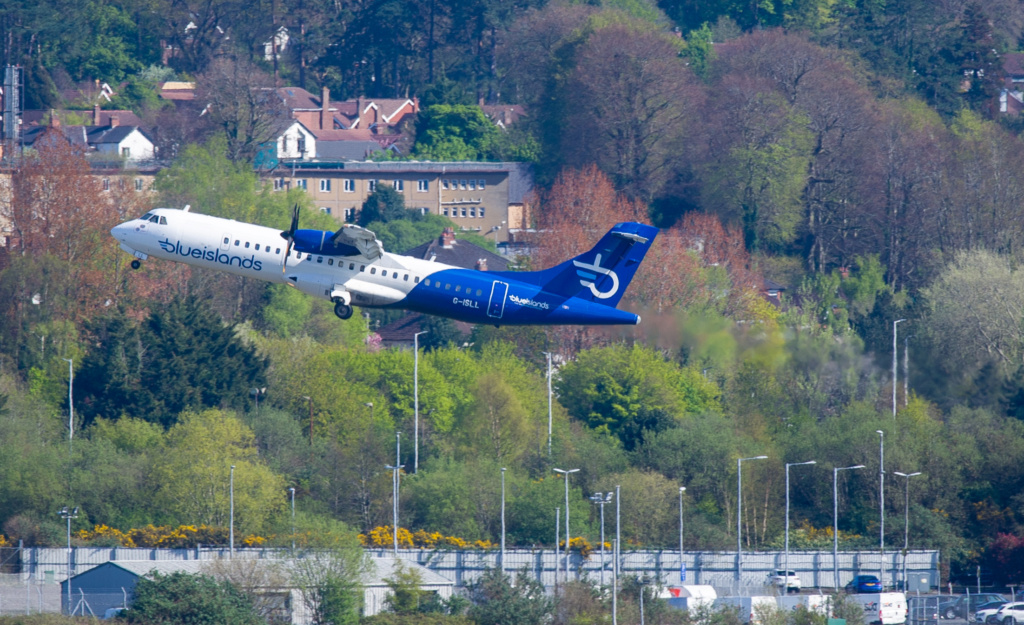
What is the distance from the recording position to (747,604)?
268 feet

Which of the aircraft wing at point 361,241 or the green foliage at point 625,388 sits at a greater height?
the aircraft wing at point 361,241

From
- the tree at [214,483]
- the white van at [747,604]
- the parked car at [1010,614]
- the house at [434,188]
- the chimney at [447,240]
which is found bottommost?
the parked car at [1010,614]

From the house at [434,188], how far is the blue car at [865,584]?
310 feet

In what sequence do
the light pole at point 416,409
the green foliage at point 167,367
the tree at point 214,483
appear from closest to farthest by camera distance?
the tree at point 214,483 → the light pole at point 416,409 → the green foliage at point 167,367

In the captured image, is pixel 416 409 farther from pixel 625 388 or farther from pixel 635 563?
pixel 635 563

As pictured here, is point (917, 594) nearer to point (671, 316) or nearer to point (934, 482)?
point (934, 482)

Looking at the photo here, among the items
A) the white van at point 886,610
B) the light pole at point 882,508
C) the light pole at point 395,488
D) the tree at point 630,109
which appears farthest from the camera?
the tree at point 630,109

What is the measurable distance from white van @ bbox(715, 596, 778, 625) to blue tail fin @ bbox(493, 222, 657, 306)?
18012 millimetres

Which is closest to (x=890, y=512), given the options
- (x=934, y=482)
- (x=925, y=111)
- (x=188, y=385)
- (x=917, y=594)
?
(x=934, y=482)

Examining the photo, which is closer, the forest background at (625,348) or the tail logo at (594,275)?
the tail logo at (594,275)

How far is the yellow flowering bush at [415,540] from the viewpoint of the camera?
319 feet

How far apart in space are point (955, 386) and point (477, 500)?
1193 inches

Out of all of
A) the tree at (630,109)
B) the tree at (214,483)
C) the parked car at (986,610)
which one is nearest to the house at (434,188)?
the tree at (630,109)

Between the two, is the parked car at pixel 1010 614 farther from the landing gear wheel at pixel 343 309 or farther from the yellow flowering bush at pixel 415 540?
the landing gear wheel at pixel 343 309
